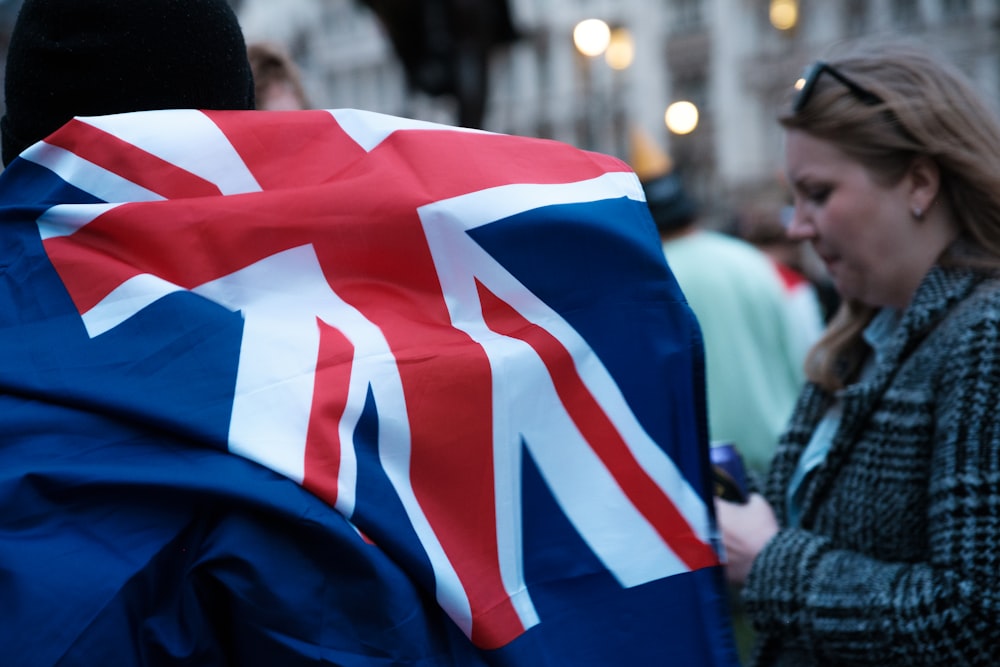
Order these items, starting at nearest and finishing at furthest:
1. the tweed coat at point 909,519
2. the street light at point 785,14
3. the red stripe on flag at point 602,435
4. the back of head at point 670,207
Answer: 1. the red stripe on flag at point 602,435
2. the tweed coat at point 909,519
3. the back of head at point 670,207
4. the street light at point 785,14

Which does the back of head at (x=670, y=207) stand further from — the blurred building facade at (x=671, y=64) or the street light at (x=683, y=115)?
the blurred building facade at (x=671, y=64)

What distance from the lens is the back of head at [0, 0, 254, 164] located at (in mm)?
1254

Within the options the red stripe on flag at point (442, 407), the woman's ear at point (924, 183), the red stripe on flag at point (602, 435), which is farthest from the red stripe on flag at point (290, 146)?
the woman's ear at point (924, 183)

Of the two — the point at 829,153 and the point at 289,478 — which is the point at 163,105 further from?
the point at 829,153

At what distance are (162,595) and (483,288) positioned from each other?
1.64 feet

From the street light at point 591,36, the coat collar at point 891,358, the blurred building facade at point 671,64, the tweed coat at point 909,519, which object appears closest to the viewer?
the tweed coat at point 909,519

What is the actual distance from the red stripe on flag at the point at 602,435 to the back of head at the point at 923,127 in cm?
85

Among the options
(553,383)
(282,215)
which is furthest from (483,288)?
(282,215)

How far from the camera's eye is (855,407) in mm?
1913

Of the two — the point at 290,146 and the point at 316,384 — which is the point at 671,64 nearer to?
the point at 290,146

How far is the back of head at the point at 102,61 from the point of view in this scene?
1.25 meters

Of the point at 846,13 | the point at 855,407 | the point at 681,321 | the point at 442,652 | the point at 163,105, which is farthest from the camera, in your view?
the point at 846,13

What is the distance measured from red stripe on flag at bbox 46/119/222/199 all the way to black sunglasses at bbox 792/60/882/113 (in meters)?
1.27

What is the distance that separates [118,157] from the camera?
118 cm
